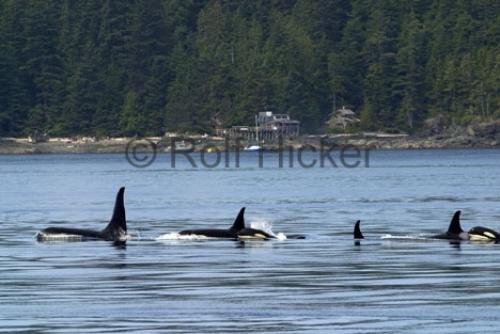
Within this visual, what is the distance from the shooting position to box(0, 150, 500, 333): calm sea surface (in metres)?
26.8

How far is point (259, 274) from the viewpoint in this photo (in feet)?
111

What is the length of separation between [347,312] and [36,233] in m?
21.2

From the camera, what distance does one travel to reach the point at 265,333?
25.3 metres

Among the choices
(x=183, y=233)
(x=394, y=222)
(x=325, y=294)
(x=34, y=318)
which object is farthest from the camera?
(x=394, y=222)

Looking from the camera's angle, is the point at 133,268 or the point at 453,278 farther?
the point at 133,268

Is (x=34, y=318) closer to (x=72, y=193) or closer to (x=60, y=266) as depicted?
(x=60, y=266)

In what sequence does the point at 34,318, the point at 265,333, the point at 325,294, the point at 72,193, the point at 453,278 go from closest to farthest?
1. the point at 265,333
2. the point at 34,318
3. the point at 325,294
4. the point at 453,278
5. the point at 72,193

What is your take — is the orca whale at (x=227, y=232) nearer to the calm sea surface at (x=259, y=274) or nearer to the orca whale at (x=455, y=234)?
the calm sea surface at (x=259, y=274)

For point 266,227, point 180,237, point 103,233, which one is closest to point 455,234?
point 180,237

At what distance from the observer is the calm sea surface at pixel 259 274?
1055 inches

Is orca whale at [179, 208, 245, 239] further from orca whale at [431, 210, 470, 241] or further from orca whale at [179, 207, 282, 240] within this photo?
orca whale at [431, 210, 470, 241]

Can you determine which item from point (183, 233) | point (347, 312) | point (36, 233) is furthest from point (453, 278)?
point (36, 233)

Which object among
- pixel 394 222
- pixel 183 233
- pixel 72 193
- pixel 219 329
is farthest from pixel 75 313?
pixel 72 193

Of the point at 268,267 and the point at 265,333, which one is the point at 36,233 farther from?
the point at 265,333
